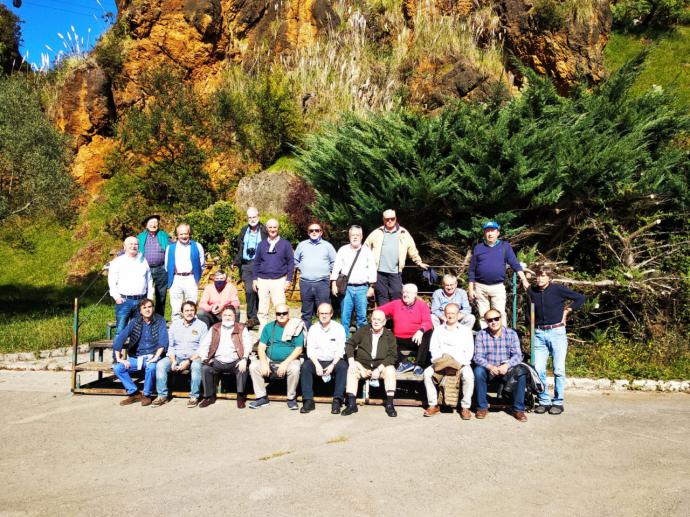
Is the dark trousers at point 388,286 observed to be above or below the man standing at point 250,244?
below

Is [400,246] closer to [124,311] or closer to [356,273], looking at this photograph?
[356,273]

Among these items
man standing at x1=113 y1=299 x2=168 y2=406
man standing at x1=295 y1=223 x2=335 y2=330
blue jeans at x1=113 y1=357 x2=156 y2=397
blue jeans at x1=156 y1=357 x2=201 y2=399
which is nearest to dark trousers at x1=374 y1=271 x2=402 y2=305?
man standing at x1=295 y1=223 x2=335 y2=330

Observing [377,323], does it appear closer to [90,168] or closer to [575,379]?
[575,379]

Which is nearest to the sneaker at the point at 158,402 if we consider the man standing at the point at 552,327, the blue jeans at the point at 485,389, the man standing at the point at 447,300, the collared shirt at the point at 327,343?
the collared shirt at the point at 327,343

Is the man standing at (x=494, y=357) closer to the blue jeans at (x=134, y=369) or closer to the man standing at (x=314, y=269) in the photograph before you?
the man standing at (x=314, y=269)

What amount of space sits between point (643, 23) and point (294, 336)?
27520mm

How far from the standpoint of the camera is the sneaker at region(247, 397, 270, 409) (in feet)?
21.1

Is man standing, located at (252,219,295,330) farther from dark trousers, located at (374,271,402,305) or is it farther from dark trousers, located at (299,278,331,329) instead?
dark trousers, located at (374,271,402,305)

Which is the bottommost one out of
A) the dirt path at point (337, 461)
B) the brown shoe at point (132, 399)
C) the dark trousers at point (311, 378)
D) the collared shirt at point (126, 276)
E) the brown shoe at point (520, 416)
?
the dirt path at point (337, 461)

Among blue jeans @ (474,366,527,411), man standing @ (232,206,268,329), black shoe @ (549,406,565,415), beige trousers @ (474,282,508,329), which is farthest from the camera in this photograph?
man standing @ (232,206,268,329)

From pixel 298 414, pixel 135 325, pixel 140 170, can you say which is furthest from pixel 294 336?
pixel 140 170

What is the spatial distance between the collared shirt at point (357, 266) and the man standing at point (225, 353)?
1619 mm

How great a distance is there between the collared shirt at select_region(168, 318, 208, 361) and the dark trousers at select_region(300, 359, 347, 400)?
1.46m

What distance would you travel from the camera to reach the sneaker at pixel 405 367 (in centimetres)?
698
